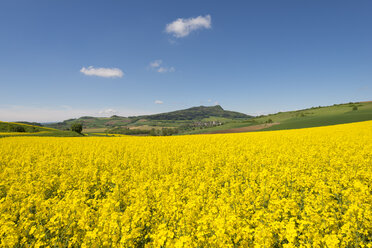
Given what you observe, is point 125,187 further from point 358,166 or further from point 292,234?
point 358,166

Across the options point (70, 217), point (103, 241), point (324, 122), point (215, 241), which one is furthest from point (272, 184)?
point (324, 122)

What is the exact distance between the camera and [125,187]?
6855 millimetres

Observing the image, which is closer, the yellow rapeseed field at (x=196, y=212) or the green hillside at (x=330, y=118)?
the yellow rapeseed field at (x=196, y=212)

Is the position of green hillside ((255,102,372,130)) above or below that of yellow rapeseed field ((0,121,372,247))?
above

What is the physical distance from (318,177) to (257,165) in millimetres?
2953

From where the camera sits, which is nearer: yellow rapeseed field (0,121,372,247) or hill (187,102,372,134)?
yellow rapeseed field (0,121,372,247)

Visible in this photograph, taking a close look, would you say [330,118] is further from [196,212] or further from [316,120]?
[196,212]

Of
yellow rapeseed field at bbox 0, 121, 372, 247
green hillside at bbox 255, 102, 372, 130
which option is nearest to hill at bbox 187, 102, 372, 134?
green hillside at bbox 255, 102, 372, 130

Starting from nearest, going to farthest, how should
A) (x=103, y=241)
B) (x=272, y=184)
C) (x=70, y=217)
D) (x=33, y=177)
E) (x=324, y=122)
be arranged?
(x=103, y=241) < (x=70, y=217) < (x=272, y=184) < (x=33, y=177) < (x=324, y=122)

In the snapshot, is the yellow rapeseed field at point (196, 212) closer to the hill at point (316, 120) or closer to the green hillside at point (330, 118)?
the hill at point (316, 120)

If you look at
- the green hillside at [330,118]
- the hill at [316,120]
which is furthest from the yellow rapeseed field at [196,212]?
the green hillside at [330,118]

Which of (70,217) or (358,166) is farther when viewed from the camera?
(358,166)

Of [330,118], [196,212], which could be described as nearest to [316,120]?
[330,118]

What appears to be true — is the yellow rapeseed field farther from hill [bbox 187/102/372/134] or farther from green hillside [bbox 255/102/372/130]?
green hillside [bbox 255/102/372/130]
